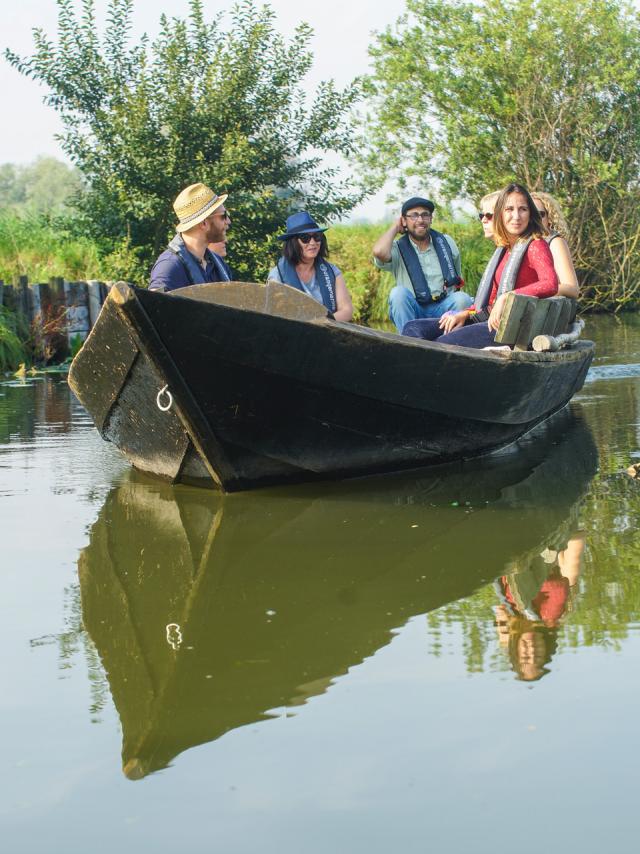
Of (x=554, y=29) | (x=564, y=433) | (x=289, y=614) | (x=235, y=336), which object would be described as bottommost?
(x=564, y=433)

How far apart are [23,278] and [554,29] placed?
13.0 m

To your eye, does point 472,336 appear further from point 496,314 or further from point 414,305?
point 414,305

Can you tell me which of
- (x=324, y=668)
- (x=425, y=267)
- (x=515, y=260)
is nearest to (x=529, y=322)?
(x=515, y=260)

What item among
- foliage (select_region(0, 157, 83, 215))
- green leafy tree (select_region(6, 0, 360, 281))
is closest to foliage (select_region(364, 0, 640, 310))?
green leafy tree (select_region(6, 0, 360, 281))

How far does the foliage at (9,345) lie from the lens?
45.1ft

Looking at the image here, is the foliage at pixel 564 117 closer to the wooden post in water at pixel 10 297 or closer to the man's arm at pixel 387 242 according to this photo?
the wooden post in water at pixel 10 297

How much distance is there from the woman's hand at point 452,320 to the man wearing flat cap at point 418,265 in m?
0.58

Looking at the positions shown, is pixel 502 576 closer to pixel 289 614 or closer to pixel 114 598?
pixel 289 614

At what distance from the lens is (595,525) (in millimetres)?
5180

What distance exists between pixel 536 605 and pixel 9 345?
35.0 feet

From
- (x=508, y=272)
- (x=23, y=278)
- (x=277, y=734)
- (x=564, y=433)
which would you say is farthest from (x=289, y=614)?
(x=23, y=278)

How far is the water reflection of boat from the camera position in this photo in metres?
3.37

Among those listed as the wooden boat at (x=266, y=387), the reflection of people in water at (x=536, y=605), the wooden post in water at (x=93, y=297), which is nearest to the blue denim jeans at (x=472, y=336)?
the wooden boat at (x=266, y=387)

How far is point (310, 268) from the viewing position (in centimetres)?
780
